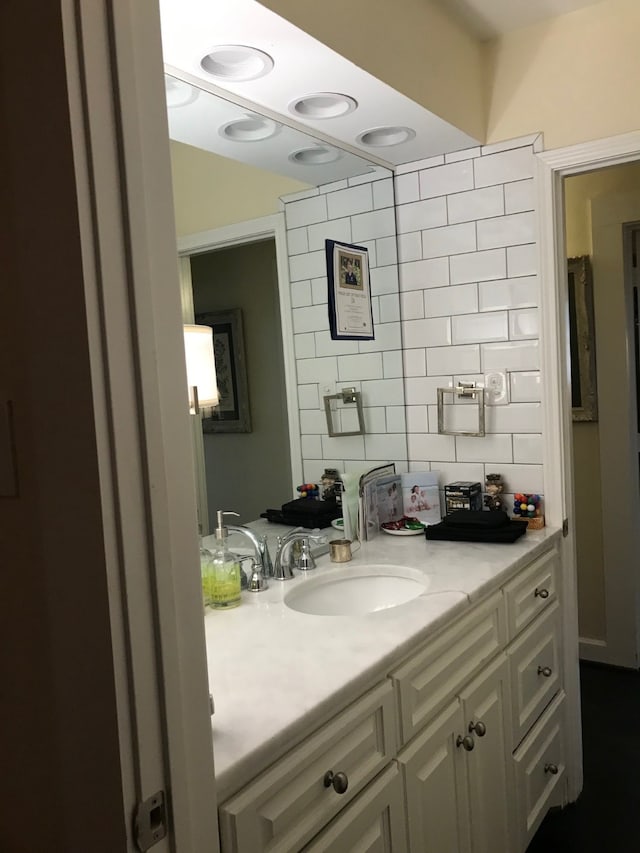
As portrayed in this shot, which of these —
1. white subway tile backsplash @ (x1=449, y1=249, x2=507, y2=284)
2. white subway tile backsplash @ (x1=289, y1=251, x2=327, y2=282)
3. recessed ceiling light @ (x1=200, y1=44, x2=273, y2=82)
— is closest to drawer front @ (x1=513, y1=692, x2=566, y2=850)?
white subway tile backsplash @ (x1=449, y1=249, x2=507, y2=284)

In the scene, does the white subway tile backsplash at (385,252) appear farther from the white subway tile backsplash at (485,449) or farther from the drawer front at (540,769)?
the drawer front at (540,769)

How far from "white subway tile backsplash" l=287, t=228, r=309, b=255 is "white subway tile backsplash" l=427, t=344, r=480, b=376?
0.57 metres

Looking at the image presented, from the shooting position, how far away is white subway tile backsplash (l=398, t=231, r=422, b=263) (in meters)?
2.38

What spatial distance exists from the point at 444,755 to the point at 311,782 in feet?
1.62

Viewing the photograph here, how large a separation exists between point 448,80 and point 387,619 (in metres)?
1.50

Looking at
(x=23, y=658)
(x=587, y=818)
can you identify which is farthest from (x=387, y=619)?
(x=587, y=818)

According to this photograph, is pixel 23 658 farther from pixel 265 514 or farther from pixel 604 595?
pixel 604 595

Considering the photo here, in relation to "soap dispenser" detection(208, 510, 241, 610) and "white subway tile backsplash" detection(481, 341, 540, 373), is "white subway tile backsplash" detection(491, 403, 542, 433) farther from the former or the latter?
"soap dispenser" detection(208, 510, 241, 610)

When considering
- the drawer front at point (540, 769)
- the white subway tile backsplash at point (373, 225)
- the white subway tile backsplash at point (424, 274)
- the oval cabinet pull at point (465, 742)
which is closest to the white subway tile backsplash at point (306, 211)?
the white subway tile backsplash at point (373, 225)

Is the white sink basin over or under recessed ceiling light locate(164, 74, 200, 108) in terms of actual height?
under

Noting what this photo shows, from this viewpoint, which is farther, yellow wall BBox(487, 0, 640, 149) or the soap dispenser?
yellow wall BBox(487, 0, 640, 149)

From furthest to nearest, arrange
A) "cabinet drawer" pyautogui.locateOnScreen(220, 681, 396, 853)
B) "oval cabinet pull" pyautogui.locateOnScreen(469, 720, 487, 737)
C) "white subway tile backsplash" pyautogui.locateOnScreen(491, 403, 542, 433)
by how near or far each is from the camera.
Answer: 1. "white subway tile backsplash" pyautogui.locateOnScreen(491, 403, 542, 433)
2. "oval cabinet pull" pyautogui.locateOnScreen(469, 720, 487, 737)
3. "cabinet drawer" pyautogui.locateOnScreen(220, 681, 396, 853)

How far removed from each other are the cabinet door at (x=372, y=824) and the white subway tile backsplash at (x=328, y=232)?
1463mm

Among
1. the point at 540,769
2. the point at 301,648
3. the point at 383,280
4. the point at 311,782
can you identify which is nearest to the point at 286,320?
the point at 383,280
